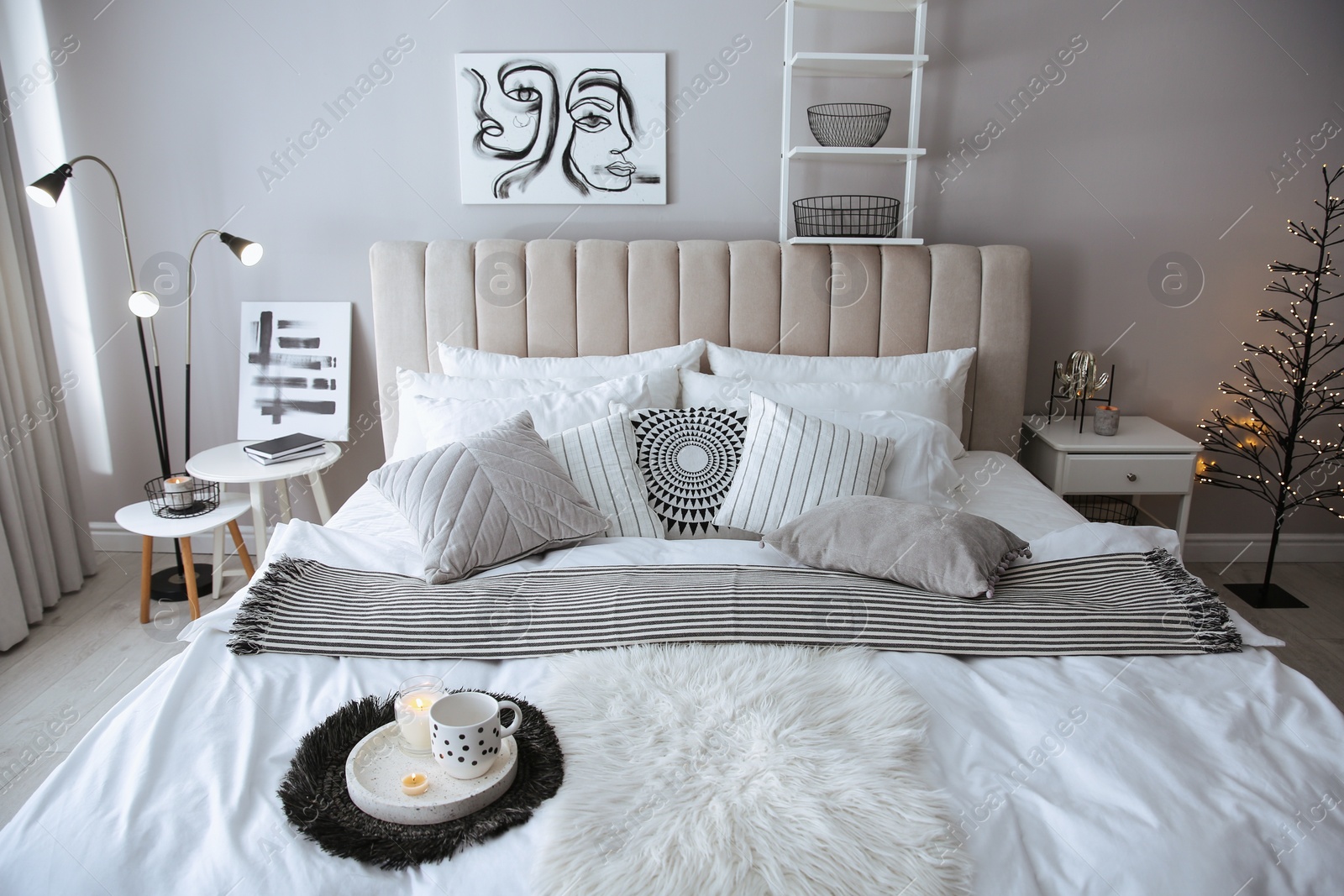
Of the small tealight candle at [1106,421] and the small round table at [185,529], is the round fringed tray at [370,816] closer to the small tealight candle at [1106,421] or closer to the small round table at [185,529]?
the small round table at [185,529]

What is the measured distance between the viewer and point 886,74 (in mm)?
2609

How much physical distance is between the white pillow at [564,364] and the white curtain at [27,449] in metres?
1.30

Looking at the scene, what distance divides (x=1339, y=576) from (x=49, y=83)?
467 centimetres

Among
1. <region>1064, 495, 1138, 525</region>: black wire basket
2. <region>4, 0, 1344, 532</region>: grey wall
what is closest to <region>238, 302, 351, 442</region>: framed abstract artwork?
<region>4, 0, 1344, 532</region>: grey wall

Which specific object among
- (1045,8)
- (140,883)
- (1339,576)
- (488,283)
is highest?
(1045,8)

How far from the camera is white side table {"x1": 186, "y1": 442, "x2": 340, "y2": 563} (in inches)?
98.0

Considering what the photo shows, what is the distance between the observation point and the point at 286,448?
2.59 metres

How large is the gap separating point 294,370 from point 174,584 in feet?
2.68

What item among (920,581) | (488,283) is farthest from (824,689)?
(488,283)

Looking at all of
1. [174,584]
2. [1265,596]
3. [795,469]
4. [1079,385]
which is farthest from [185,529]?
[1265,596]

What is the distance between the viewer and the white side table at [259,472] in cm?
249

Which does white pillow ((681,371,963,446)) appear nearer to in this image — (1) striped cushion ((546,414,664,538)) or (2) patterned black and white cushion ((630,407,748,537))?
(2) patterned black and white cushion ((630,407,748,537))

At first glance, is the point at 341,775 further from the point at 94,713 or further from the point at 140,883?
the point at 94,713

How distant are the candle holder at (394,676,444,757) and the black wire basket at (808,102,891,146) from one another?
2.08 m
